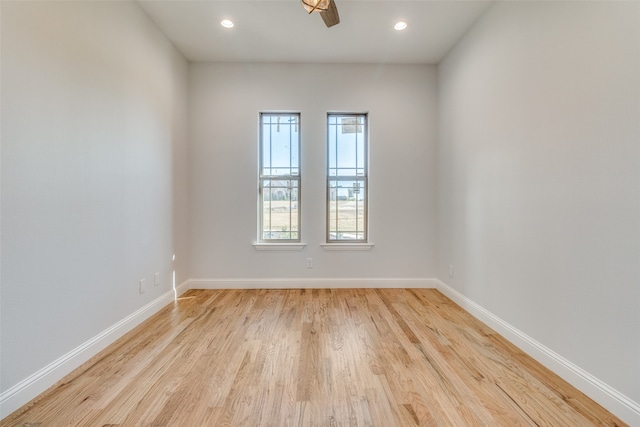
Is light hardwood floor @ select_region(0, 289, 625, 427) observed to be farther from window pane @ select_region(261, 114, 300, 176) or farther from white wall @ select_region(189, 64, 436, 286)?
window pane @ select_region(261, 114, 300, 176)

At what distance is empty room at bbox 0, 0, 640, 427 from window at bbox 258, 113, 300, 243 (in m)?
0.03

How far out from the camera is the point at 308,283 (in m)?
3.44

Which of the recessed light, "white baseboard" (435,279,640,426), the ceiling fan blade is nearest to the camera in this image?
"white baseboard" (435,279,640,426)

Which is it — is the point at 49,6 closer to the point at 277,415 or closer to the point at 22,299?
the point at 22,299

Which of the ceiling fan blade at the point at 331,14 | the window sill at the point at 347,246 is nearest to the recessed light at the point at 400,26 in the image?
the ceiling fan blade at the point at 331,14

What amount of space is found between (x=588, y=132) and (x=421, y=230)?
208 cm

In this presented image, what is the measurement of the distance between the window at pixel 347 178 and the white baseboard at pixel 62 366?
227cm

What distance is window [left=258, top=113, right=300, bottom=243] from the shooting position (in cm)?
353

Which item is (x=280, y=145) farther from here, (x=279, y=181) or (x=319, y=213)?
(x=319, y=213)

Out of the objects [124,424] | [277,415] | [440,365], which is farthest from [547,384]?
[124,424]

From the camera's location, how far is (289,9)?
2438 millimetres

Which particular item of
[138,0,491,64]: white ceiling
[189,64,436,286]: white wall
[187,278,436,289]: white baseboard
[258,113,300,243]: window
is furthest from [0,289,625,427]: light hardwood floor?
[138,0,491,64]: white ceiling

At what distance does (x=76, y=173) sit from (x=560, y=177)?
10.5ft

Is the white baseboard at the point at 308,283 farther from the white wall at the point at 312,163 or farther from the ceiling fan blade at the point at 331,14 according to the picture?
the ceiling fan blade at the point at 331,14
